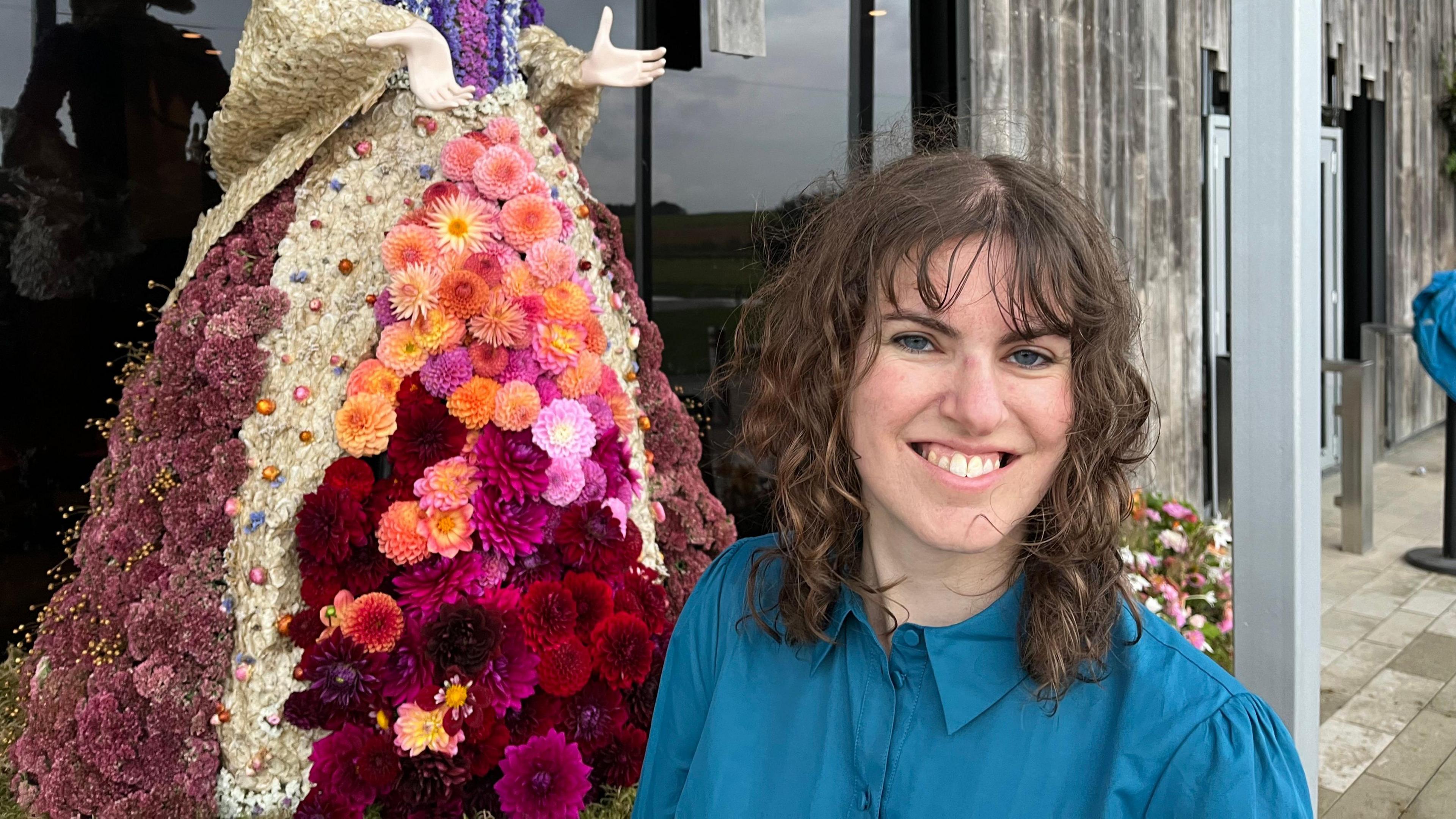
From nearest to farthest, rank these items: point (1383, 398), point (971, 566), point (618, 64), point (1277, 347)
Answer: point (971, 566)
point (1277, 347)
point (618, 64)
point (1383, 398)

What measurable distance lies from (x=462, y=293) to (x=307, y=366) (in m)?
0.32

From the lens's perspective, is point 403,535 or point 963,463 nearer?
point 963,463

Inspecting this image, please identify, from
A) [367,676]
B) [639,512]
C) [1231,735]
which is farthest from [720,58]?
[1231,735]

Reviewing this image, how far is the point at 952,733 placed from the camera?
0.99 metres

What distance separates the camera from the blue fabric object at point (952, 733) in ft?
2.90

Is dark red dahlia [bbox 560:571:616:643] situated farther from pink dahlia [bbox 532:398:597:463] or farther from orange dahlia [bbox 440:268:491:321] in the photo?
orange dahlia [bbox 440:268:491:321]

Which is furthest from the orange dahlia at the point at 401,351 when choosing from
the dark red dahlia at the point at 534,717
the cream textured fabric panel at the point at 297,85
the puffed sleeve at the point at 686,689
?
the puffed sleeve at the point at 686,689

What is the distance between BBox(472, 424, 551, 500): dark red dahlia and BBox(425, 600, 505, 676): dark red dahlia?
23cm

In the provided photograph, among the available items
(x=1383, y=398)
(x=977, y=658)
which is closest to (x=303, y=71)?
(x=977, y=658)

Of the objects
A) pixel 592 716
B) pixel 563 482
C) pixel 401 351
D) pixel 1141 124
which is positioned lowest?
pixel 592 716

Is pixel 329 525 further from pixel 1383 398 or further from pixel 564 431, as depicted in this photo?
pixel 1383 398

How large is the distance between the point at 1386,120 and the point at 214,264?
7800 millimetres

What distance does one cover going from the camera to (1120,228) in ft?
14.6

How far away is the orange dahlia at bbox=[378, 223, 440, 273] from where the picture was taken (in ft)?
6.72
